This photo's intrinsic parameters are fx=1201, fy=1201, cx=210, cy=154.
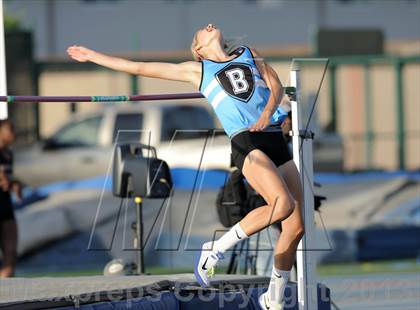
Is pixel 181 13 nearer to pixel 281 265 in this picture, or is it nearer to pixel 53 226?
pixel 53 226

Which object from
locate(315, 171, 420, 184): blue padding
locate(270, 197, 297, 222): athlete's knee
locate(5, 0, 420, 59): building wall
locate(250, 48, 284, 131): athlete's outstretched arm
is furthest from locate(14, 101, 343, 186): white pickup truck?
locate(5, 0, 420, 59): building wall

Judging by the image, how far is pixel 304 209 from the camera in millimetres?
6945

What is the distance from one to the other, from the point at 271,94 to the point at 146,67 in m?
0.74

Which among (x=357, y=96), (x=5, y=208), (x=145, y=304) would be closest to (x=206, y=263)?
(x=145, y=304)

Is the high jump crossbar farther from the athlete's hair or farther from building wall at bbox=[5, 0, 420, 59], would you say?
building wall at bbox=[5, 0, 420, 59]

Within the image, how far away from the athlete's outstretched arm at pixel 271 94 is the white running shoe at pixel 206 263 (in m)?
0.73

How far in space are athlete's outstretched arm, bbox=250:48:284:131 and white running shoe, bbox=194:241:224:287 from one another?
0.73 metres

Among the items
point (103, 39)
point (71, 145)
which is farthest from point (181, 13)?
point (71, 145)

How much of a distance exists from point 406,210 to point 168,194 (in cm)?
607

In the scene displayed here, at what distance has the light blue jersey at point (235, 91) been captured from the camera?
21.9 ft

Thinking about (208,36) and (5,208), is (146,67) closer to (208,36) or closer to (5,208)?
(208,36)

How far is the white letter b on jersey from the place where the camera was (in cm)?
667

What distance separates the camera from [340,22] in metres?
38.6

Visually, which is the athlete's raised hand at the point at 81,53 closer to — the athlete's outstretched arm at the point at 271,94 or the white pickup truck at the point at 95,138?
the athlete's outstretched arm at the point at 271,94
